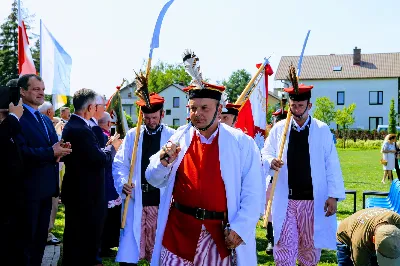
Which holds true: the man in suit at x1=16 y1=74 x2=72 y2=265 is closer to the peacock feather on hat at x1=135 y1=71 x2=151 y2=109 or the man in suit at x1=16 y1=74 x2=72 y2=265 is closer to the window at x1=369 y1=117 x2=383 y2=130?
the peacock feather on hat at x1=135 y1=71 x2=151 y2=109

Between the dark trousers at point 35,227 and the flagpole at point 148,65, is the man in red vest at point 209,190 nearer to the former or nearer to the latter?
the flagpole at point 148,65

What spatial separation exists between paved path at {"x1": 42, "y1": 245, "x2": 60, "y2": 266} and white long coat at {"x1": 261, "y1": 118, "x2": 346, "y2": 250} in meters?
2.81

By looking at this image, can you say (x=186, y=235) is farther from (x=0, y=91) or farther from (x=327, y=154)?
(x=327, y=154)

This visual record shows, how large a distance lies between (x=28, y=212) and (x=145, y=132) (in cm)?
163

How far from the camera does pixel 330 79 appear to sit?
67.1m

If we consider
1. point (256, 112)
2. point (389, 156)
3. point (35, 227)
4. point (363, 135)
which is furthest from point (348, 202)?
point (363, 135)

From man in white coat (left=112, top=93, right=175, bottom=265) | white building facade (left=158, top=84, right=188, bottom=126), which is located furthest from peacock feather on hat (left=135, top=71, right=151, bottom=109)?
white building facade (left=158, top=84, right=188, bottom=126)

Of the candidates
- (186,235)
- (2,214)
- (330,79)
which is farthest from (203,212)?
(330,79)

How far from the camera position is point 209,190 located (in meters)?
3.97

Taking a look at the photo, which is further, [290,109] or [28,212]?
[290,109]

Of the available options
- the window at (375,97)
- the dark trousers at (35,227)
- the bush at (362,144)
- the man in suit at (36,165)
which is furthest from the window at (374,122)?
the dark trousers at (35,227)

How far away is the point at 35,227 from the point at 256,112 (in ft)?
12.6

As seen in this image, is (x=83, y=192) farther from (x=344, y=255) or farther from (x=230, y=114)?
(x=344, y=255)

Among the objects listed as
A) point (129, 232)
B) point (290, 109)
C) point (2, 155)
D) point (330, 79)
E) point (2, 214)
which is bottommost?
point (129, 232)
